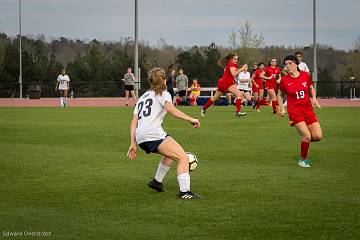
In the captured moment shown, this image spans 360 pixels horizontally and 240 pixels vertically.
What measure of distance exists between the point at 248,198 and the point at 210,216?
1327mm

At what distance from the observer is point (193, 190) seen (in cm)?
1056

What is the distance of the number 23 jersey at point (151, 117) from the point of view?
9.86m

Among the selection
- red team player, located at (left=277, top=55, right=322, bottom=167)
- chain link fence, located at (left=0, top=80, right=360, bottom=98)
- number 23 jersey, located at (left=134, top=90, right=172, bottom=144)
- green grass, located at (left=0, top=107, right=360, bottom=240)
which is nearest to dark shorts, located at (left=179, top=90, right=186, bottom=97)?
chain link fence, located at (left=0, top=80, right=360, bottom=98)

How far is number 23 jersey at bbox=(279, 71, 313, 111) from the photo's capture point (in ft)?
45.8

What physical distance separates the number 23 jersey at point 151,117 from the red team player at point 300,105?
4.45m

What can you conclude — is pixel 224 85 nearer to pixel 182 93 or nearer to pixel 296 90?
pixel 296 90

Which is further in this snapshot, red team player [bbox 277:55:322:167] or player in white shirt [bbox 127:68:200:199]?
red team player [bbox 277:55:322:167]

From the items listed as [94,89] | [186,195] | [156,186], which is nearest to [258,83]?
[156,186]

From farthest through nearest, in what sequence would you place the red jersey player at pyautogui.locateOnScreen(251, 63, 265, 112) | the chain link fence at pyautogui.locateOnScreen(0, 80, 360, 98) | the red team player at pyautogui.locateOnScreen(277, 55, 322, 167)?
the chain link fence at pyautogui.locateOnScreen(0, 80, 360, 98) → the red jersey player at pyautogui.locateOnScreen(251, 63, 265, 112) → the red team player at pyautogui.locateOnScreen(277, 55, 322, 167)

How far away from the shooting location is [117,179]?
11.8 meters

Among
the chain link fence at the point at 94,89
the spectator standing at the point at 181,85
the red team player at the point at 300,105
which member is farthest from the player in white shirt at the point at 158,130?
the chain link fence at the point at 94,89

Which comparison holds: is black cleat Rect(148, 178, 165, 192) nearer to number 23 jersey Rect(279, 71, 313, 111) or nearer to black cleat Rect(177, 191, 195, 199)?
black cleat Rect(177, 191, 195, 199)

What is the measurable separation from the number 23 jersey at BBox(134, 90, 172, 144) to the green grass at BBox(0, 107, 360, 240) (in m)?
0.84

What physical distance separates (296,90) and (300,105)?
0.29 meters
